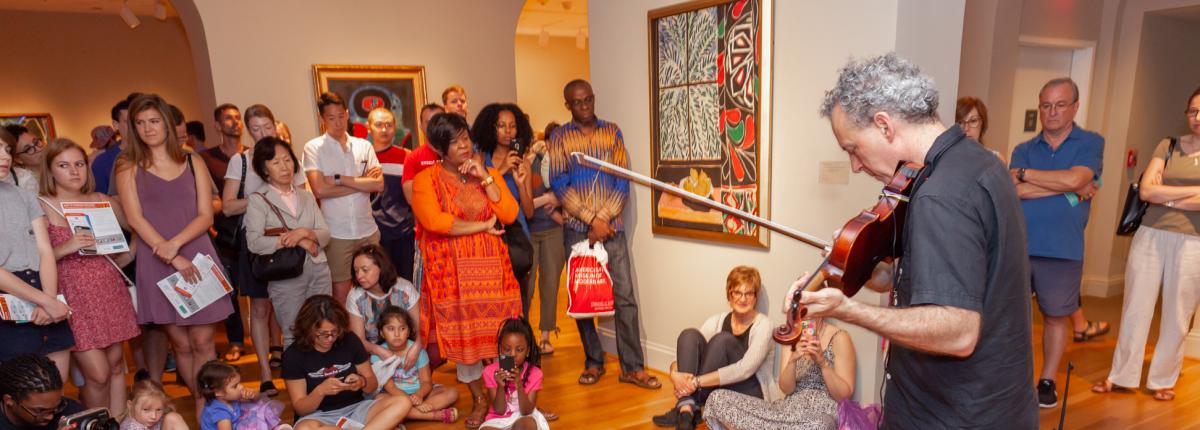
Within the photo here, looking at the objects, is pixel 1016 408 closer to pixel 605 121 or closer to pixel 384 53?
pixel 605 121

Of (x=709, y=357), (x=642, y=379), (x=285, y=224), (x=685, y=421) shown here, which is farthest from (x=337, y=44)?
(x=685, y=421)

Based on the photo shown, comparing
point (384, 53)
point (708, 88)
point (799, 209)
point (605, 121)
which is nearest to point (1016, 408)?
point (799, 209)

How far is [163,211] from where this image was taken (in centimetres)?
297

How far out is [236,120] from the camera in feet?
13.1

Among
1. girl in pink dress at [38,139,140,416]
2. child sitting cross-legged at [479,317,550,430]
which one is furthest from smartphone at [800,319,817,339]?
girl in pink dress at [38,139,140,416]

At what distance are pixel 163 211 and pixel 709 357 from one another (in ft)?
8.71

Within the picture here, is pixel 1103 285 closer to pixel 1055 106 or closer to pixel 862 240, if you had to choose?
pixel 1055 106

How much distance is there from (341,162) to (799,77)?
8.62 feet

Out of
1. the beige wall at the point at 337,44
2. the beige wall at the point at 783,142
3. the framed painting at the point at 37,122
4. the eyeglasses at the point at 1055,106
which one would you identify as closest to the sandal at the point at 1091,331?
the eyeglasses at the point at 1055,106

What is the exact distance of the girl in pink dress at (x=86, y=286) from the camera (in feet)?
9.02

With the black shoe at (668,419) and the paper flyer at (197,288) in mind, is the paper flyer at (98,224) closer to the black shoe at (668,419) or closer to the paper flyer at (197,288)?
the paper flyer at (197,288)

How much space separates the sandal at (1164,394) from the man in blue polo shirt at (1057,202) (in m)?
0.55

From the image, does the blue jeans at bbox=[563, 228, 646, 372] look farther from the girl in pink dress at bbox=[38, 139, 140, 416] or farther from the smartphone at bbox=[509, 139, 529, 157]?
the girl in pink dress at bbox=[38, 139, 140, 416]

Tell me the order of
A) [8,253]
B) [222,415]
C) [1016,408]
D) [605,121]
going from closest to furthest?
[1016,408]
[8,253]
[222,415]
[605,121]
